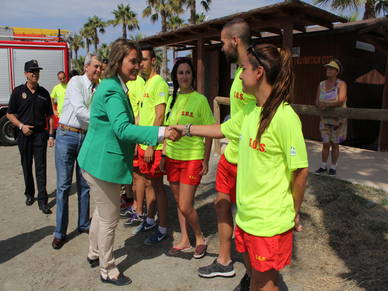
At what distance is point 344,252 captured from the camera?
11.0 ft

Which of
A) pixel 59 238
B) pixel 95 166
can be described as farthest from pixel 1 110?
pixel 95 166

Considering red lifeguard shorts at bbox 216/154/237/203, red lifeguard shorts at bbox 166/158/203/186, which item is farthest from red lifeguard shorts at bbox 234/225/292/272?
red lifeguard shorts at bbox 166/158/203/186

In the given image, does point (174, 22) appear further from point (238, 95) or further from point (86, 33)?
point (238, 95)

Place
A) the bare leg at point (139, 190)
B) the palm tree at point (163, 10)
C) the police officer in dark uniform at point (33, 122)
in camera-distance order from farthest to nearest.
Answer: the palm tree at point (163, 10) < the police officer in dark uniform at point (33, 122) < the bare leg at point (139, 190)

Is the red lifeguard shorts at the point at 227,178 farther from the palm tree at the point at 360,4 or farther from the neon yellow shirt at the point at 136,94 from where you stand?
the palm tree at the point at 360,4

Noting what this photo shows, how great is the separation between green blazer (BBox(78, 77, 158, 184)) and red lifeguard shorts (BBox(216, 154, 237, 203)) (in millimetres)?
667

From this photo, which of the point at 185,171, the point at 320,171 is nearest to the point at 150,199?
the point at 185,171

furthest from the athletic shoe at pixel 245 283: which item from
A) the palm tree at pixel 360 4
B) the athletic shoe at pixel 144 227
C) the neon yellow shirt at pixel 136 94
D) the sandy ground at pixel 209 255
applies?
the palm tree at pixel 360 4

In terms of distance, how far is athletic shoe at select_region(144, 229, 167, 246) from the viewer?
12.1 ft

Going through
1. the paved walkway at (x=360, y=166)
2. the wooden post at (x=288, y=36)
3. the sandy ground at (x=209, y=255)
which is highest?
the wooden post at (x=288, y=36)

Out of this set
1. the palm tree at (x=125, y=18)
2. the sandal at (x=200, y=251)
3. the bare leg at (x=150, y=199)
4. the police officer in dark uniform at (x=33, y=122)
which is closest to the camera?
the sandal at (x=200, y=251)

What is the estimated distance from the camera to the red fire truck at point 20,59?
32.1 feet

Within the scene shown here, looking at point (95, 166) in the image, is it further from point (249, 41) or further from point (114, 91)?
point (249, 41)

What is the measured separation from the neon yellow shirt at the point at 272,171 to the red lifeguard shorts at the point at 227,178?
82 centimetres
